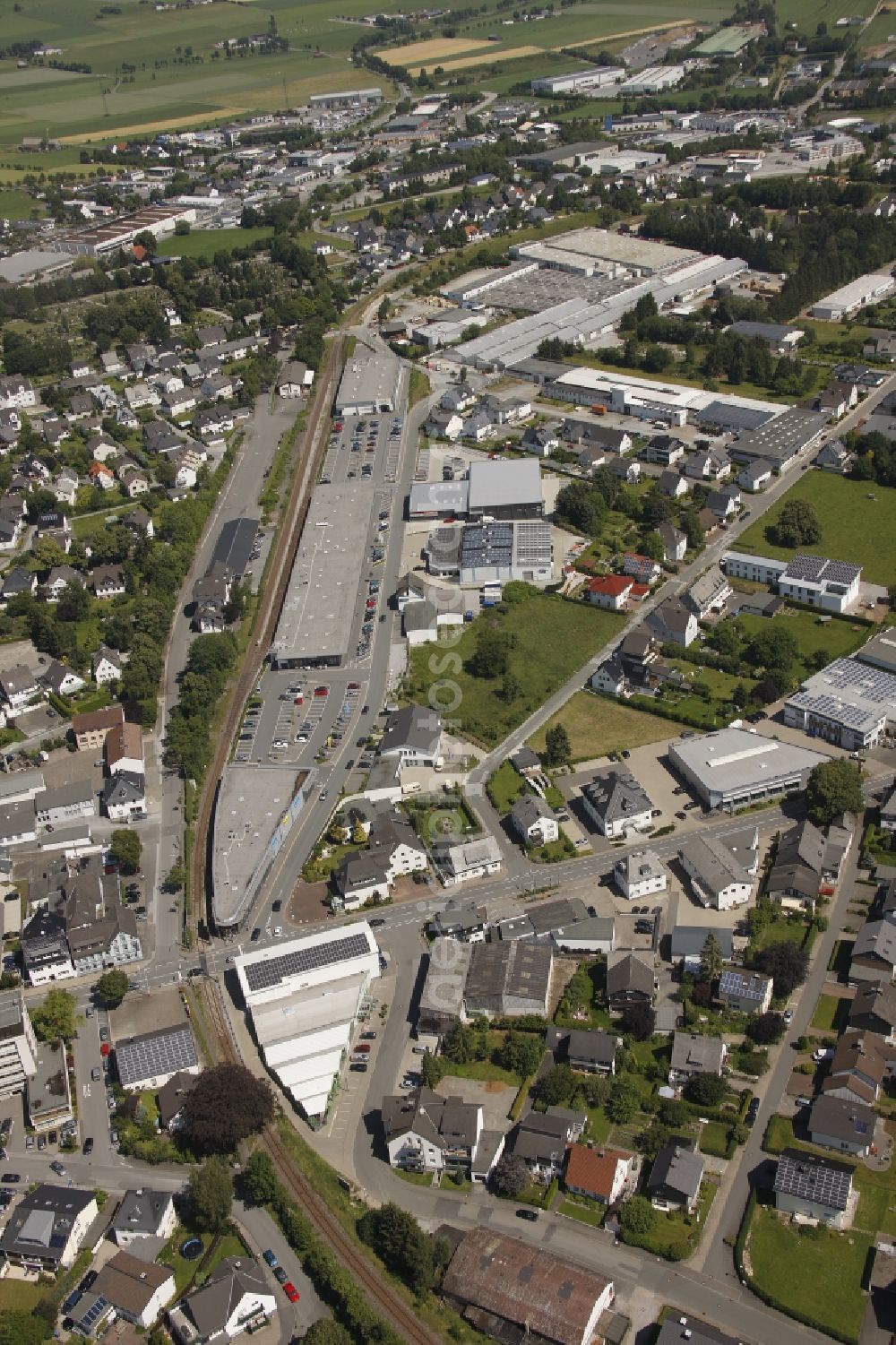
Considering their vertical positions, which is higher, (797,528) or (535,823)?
(797,528)

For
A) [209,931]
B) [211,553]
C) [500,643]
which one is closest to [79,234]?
[211,553]

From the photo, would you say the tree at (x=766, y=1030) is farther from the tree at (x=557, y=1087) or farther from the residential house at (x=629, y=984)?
the tree at (x=557, y=1087)

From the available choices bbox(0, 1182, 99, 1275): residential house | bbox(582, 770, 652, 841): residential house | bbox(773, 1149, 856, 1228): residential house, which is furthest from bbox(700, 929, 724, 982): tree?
bbox(0, 1182, 99, 1275): residential house

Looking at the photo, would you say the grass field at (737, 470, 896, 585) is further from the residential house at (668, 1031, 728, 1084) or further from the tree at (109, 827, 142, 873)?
the tree at (109, 827, 142, 873)

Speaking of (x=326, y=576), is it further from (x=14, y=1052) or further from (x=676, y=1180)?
(x=676, y=1180)

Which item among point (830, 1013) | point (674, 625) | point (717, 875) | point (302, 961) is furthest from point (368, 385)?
point (830, 1013)

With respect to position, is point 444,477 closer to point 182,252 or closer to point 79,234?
point 182,252
